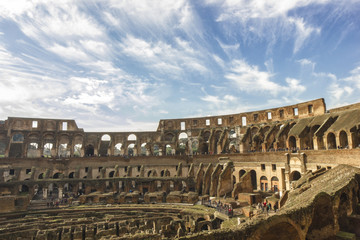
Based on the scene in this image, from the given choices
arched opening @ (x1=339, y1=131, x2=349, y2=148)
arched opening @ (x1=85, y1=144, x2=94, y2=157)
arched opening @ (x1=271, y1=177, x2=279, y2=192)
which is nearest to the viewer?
arched opening @ (x1=339, y1=131, x2=349, y2=148)

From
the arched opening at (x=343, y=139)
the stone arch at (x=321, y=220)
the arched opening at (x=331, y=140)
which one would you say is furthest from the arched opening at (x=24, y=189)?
the arched opening at (x=343, y=139)

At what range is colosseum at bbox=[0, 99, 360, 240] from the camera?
49.7ft

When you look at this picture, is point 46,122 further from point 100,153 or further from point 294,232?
point 294,232

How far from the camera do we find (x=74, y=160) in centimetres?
4050

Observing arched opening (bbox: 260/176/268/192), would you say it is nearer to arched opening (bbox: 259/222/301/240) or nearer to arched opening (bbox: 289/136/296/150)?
arched opening (bbox: 289/136/296/150)

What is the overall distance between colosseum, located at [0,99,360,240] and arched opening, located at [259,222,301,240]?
48 mm

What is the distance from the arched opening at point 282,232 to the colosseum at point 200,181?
0.16 feet

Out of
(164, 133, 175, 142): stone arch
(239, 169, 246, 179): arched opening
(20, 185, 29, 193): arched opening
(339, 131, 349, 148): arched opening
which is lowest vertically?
(20, 185, 29, 193): arched opening

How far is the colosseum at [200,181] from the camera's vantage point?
596 inches

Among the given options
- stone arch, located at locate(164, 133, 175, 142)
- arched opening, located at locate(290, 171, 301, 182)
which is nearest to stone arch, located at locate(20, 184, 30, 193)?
stone arch, located at locate(164, 133, 175, 142)

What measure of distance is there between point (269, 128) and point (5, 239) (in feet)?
116

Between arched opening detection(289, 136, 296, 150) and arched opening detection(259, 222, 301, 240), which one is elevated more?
arched opening detection(289, 136, 296, 150)

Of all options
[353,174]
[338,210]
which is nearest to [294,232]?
[338,210]

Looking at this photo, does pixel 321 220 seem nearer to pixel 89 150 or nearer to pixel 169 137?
pixel 169 137
